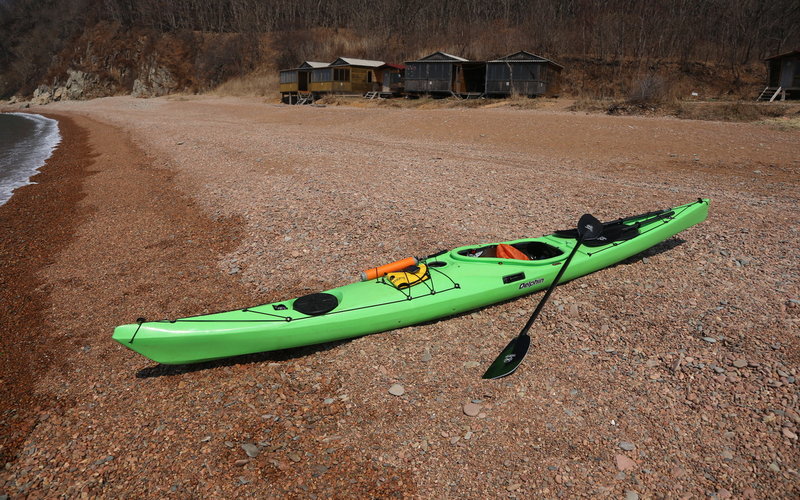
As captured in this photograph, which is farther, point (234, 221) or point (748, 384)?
point (234, 221)

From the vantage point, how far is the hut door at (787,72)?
24531mm

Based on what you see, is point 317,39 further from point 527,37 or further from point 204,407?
point 204,407

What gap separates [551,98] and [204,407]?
3061 centimetres

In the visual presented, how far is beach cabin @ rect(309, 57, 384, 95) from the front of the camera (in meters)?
37.9

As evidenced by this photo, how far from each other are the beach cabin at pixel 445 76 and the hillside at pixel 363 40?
6.80m

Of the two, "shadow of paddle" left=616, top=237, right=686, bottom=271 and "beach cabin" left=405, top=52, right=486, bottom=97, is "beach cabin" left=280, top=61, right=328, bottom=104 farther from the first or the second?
"shadow of paddle" left=616, top=237, right=686, bottom=271

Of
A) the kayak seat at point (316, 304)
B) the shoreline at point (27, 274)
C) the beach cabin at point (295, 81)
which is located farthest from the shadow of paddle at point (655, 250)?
the beach cabin at point (295, 81)

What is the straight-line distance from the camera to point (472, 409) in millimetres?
4105

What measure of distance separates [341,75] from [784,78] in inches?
1162

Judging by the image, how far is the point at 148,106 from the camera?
44094mm

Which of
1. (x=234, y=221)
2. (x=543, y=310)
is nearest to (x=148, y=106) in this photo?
(x=234, y=221)

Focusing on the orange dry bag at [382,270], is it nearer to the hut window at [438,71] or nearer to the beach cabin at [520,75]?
the beach cabin at [520,75]

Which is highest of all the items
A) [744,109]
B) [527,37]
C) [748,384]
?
[527,37]

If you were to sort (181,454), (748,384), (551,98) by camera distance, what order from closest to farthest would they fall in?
(181,454)
(748,384)
(551,98)
